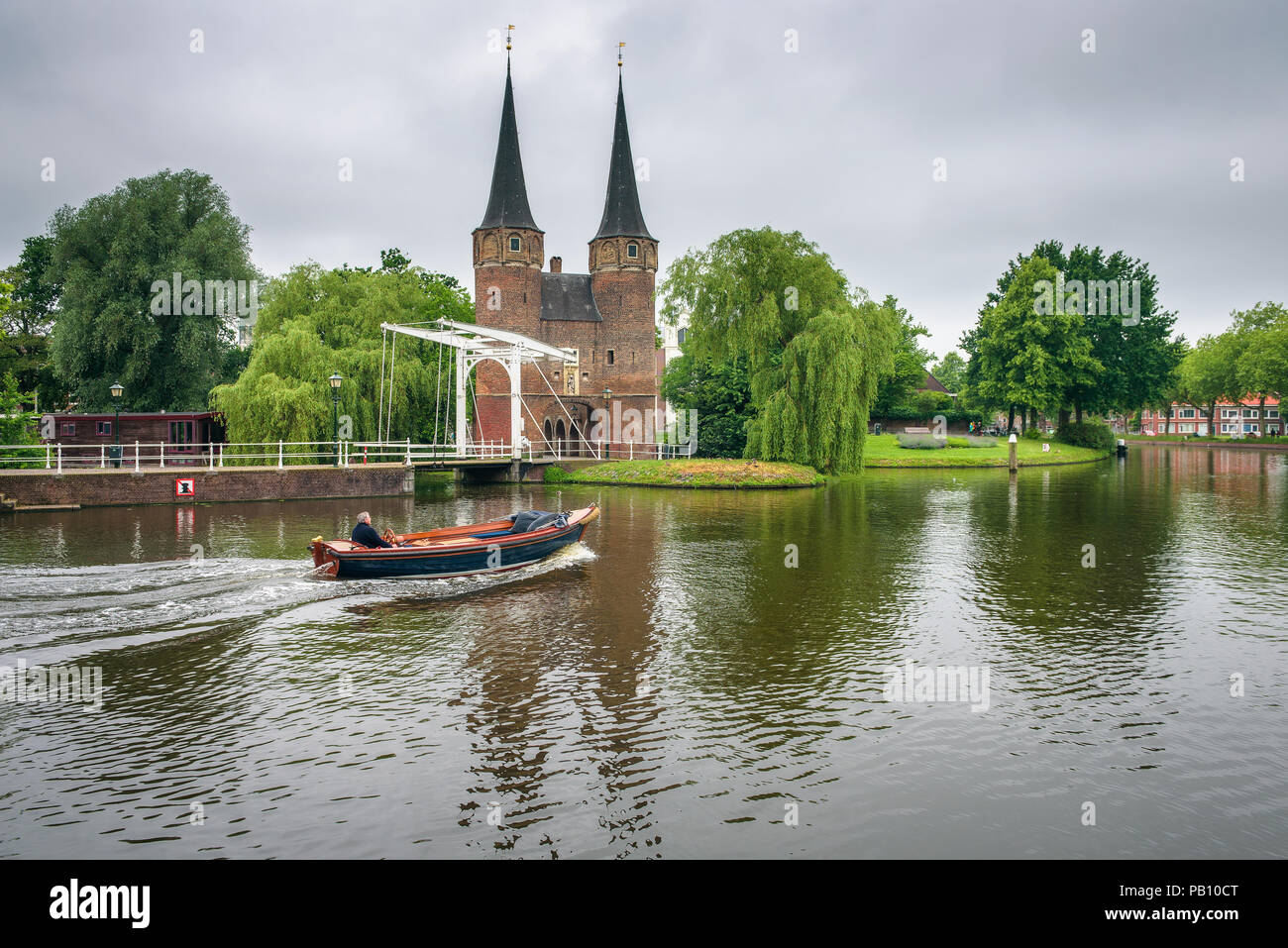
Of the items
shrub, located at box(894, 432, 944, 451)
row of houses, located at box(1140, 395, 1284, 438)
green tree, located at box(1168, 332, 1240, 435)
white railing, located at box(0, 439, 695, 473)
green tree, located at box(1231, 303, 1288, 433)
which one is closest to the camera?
white railing, located at box(0, 439, 695, 473)

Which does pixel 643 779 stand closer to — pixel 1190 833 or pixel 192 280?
pixel 1190 833

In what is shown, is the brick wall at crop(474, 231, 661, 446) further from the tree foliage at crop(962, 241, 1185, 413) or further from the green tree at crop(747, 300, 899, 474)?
the tree foliage at crop(962, 241, 1185, 413)

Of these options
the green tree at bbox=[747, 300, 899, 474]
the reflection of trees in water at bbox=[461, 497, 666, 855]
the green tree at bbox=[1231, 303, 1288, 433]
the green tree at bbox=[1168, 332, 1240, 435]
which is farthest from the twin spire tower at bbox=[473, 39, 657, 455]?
the green tree at bbox=[1168, 332, 1240, 435]

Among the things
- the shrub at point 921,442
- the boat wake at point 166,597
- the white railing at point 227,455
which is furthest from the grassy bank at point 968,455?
the boat wake at point 166,597

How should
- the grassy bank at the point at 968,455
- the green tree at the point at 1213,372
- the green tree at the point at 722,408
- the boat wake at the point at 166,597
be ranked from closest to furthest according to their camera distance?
the boat wake at the point at 166,597
the green tree at the point at 722,408
the grassy bank at the point at 968,455
the green tree at the point at 1213,372

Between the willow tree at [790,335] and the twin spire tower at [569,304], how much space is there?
8931 mm

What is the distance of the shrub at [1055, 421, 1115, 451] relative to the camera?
6153cm

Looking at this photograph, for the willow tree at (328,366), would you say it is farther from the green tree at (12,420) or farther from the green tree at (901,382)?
the green tree at (901,382)

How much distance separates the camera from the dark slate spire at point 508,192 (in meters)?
46.5

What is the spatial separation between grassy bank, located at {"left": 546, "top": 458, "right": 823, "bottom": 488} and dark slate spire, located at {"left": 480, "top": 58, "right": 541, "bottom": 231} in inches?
666

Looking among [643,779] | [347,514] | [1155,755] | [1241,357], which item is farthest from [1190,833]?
[1241,357]

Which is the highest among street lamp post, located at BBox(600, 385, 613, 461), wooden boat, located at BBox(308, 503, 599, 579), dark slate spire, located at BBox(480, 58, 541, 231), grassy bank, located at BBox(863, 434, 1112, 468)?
dark slate spire, located at BBox(480, 58, 541, 231)

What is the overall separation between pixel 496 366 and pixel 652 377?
9651 millimetres

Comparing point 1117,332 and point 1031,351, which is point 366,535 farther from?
point 1117,332
